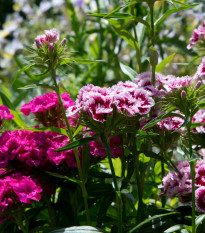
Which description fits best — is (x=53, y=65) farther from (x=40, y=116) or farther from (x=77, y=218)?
(x=77, y=218)

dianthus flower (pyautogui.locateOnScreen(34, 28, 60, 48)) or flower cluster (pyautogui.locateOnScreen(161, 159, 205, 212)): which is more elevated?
dianthus flower (pyautogui.locateOnScreen(34, 28, 60, 48))

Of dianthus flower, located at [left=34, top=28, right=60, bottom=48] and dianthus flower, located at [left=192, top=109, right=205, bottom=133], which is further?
dianthus flower, located at [left=192, top=109, right=205, bottom=133]

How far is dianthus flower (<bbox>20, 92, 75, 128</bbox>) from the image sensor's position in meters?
1.21

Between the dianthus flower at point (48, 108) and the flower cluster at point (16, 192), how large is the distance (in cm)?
25

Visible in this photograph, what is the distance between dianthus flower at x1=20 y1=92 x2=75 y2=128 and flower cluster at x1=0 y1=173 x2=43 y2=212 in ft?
0.83

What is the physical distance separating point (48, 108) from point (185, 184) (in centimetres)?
44

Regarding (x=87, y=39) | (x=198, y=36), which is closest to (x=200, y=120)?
(x=198, y=36)

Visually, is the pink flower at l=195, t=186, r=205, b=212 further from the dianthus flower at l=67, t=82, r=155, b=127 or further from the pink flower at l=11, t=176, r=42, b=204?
the pink flower at l=11, t=176, r=42, b=204

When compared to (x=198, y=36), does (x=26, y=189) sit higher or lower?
lower

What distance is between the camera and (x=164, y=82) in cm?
102

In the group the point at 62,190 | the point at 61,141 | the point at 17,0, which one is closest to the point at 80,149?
the point at 61,141

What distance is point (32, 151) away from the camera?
43.8 inches

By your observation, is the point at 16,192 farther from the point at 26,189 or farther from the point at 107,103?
the point at 107,103

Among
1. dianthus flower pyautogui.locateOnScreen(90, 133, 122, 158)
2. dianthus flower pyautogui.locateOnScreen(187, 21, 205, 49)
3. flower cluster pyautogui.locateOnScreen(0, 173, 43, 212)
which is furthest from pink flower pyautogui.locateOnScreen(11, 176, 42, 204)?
dianthus flower pyautogui.locateOnScreen(187, 21, 205, 49)
